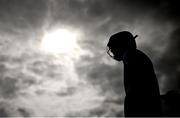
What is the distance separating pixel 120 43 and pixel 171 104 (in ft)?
5.93

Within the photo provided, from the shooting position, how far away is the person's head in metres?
5.41

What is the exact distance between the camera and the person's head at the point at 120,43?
17.7 feet

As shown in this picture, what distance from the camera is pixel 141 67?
189 inches

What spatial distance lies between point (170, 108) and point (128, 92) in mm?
831

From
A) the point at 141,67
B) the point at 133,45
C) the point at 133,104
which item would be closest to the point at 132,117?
the point at 133,104

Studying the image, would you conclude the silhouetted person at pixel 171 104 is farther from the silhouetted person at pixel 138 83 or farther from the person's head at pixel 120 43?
the person's head at pixel 120 43


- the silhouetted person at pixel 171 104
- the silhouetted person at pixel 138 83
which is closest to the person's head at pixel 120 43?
the silhouetted person at pixel 138 83

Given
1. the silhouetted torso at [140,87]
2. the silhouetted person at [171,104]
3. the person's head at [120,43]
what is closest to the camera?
the silhouetted torso at [140,87]

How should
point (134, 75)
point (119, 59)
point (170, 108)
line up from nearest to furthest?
point (170, 108), point (134, 75), point (119, 59)

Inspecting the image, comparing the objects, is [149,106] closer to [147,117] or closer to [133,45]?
[147,117]

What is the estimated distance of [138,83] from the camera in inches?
180

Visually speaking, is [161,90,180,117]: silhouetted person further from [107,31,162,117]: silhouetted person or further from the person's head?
the person's head

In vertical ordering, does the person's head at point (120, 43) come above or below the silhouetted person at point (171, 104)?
above

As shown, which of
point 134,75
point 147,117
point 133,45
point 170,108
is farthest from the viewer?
point 133,45
